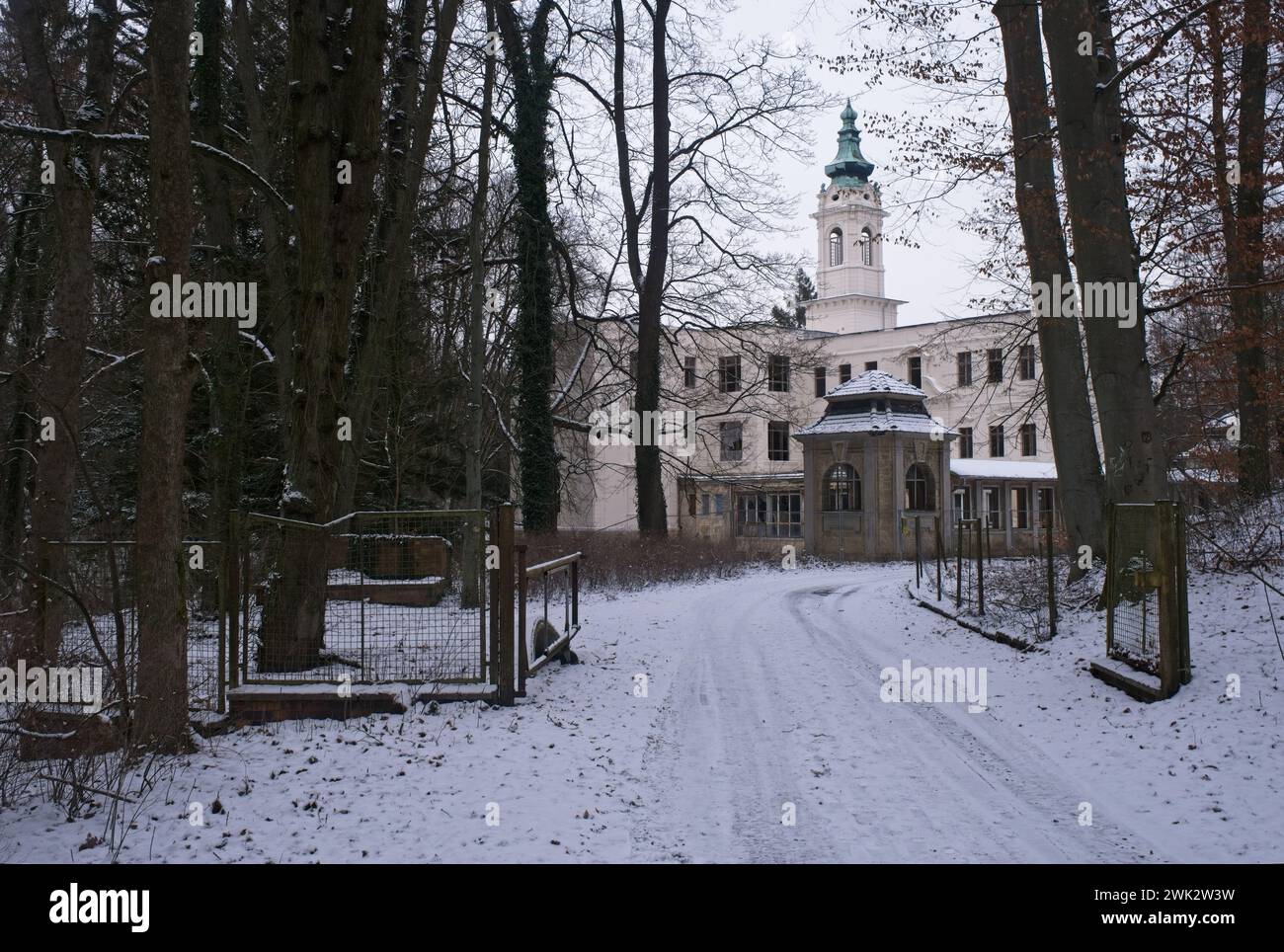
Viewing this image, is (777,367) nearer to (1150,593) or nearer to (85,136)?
(1150,593)

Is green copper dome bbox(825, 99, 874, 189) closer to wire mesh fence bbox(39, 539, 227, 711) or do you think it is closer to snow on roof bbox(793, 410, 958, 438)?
snow on roof bbox(793, 410, 958, 438)

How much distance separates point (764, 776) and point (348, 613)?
14.3 ft

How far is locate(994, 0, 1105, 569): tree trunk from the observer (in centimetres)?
1427

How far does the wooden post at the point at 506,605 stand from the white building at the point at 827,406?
15145mm

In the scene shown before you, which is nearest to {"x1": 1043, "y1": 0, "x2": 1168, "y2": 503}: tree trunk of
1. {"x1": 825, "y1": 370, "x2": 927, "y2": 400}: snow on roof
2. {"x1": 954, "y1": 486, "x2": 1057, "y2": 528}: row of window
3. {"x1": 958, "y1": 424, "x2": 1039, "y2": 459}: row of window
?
{"x1": 825, "y1": 370, "x2": 927, "y2": 400}: snow on roof

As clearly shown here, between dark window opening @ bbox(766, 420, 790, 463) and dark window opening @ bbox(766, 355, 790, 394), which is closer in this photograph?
dark window opening @ bbox(766, 355, 790, 394)

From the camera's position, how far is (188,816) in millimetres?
5969

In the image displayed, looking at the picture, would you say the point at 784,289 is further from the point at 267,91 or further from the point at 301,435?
the point at 301,435

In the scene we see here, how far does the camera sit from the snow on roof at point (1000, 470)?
40019 mm

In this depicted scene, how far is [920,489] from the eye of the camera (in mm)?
36844

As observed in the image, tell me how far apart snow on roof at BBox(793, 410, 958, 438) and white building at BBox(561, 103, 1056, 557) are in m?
0.47

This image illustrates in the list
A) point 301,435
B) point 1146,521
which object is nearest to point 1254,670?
point 1146,521

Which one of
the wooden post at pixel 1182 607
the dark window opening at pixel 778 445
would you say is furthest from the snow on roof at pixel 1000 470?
the wooden post at pixel 1182 607

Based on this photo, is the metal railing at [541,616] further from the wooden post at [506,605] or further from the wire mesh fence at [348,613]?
the wire mesh fence at [348,613]
